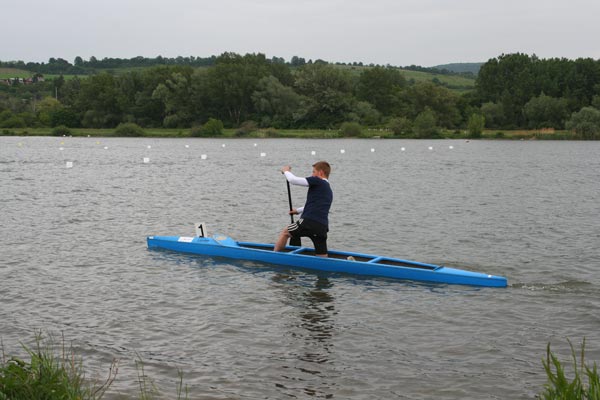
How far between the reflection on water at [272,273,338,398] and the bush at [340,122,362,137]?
258 feet

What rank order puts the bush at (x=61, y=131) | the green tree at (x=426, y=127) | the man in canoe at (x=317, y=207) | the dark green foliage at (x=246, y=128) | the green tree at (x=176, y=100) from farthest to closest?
1. the green tree at (x=176, y=100)
2. the bush at (x=61, y=131)
3. the dark green foliage at (x=246, y=128)
4. the green tree at (x=426, y=127)
5. the man in canoe at (x=317, y=207)

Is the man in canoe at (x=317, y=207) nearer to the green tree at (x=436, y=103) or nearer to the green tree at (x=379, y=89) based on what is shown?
the green tree at (x=436, y=103)

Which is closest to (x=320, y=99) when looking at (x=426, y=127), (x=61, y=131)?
(x=426, y=127)

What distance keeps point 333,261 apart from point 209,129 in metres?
84.8

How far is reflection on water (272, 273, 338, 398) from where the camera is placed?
879 cm

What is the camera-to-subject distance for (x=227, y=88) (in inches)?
4193

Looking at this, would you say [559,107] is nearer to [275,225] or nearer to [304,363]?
[275,225]

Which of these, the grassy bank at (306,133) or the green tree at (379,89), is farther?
the green tree at (379,89)

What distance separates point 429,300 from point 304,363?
3943mm

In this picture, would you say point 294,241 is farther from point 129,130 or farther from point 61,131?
point 61,131

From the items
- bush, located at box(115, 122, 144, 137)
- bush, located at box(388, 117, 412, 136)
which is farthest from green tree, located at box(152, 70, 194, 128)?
bush, located at box(388, 117, 412, 136)

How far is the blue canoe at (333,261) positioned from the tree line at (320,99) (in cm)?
7791

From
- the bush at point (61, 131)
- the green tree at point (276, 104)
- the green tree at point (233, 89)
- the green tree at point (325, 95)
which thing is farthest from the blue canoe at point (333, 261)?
the green tree at point (233, 89)

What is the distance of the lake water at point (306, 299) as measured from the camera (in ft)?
30.1
